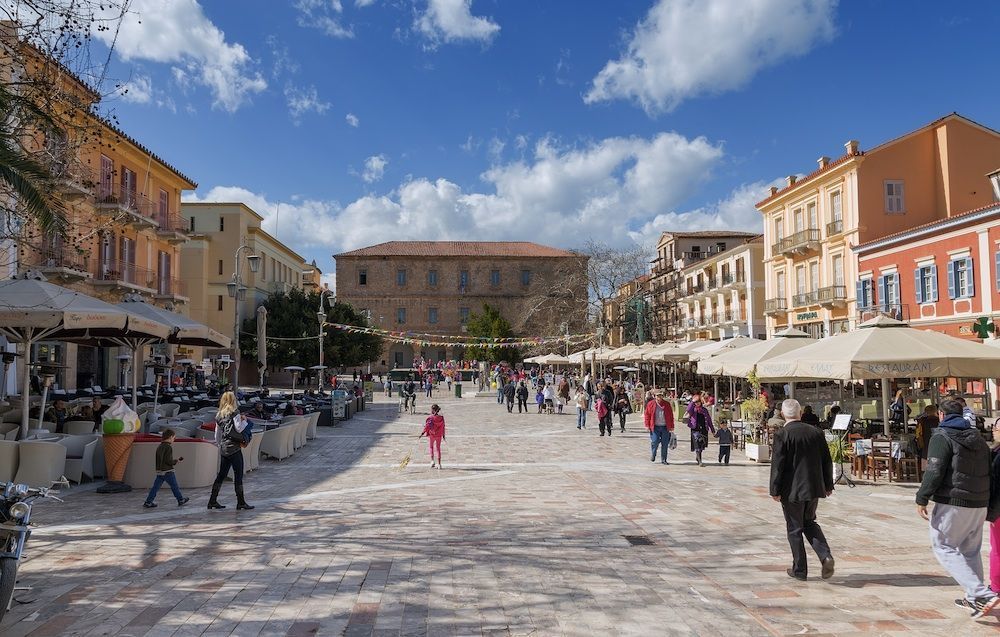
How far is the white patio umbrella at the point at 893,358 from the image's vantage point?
31.7 ft

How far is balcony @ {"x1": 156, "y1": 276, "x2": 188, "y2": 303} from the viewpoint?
29.5 m

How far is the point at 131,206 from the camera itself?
2603cm

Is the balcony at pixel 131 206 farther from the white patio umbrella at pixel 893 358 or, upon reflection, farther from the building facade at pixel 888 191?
the building facade at pixel 888 191

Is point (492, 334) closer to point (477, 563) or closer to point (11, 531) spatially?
point (477, 563)

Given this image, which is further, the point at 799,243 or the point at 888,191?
the point at 799,243

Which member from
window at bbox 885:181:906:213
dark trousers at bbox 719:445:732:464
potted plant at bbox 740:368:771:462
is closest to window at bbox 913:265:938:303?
window at bbox 885:181:906:213

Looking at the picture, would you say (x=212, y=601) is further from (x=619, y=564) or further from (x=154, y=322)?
(x=154, y=322)

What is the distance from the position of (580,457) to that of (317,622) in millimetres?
9570

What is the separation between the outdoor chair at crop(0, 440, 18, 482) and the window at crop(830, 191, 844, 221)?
103 ft

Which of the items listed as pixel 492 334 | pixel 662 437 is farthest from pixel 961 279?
pixel 492 334

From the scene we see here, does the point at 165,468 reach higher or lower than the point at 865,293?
lower

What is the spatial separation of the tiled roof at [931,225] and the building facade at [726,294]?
1141cm

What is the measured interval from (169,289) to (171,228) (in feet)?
8.48

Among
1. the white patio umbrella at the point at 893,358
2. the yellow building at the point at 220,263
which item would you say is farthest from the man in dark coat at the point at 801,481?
the yellow building at the point at 220,263
